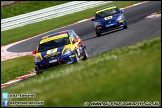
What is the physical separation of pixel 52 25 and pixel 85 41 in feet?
34.4

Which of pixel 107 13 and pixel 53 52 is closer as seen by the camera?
pixel 53 52

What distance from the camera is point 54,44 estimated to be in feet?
52.6

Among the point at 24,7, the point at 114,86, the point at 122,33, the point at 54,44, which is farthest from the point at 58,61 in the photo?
the point at 24,7

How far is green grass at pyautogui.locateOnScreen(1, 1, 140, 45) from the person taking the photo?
3184 cm

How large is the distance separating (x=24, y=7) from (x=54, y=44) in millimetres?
24828

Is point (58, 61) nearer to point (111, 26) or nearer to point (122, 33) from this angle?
point (122, 33)

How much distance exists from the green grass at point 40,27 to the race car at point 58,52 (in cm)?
1487

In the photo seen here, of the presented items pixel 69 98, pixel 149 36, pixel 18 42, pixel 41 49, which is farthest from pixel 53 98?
pixel 18 42

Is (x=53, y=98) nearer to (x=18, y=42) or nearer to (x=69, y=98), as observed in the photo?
(x=69, y=98)

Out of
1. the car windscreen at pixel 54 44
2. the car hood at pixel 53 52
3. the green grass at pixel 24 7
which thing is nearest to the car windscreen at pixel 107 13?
the car windscreen at pixel 54 44

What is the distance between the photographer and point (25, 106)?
7867 mm

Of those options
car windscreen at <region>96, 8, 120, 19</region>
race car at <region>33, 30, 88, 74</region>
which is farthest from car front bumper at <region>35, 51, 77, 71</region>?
car windscreen at <region>96, 8, 120, 19</region>

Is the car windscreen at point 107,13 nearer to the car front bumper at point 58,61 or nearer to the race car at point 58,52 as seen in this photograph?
the race car at point 58,52

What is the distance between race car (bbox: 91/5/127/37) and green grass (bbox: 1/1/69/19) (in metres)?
15.9
